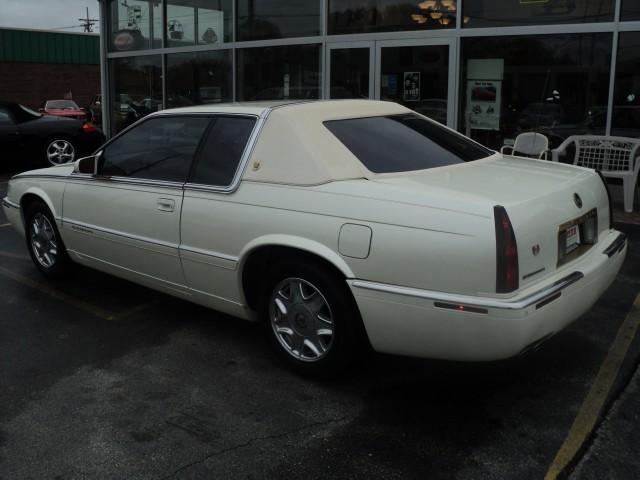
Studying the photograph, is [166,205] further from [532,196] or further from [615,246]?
[615,246]

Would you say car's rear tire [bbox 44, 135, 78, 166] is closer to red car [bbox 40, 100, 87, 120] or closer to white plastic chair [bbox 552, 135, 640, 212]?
white plastic chair [bbox 552, 135, 640, 212]

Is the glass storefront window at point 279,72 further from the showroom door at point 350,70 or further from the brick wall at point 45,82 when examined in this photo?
the brick wall at point 45,82

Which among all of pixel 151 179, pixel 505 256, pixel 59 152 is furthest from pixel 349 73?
pixel 505 256

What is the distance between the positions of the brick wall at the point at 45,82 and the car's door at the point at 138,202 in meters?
34.2

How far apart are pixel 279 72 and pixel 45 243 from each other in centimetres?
740

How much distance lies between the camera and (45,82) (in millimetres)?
37281

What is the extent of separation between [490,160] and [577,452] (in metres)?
2.03

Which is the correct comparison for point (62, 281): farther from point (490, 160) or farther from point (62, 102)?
point (62, 102)

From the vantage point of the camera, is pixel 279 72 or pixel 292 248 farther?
pixel 279 72

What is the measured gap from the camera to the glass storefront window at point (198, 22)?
1301cm

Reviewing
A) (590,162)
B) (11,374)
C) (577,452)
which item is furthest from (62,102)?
(577,452)

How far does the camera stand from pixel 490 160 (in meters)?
4.44

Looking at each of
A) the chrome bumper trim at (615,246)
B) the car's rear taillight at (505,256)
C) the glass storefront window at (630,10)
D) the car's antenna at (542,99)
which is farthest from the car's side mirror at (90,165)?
the glass storefront window at (630,10)

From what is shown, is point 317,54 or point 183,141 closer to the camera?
point 183,141
